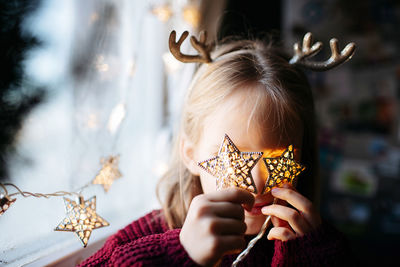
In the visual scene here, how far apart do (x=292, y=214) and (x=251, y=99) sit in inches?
10.7

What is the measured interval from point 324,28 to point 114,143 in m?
1.51

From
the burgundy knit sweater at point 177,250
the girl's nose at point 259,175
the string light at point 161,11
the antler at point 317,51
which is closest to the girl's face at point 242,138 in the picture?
the girl's nose at point 259,175

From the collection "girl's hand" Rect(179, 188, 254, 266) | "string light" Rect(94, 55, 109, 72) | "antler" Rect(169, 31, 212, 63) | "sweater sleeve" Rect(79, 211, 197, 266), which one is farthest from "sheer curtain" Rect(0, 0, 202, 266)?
"girl's hand" Rect(179, 188, 254, 266)

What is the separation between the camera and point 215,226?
1.56 ft

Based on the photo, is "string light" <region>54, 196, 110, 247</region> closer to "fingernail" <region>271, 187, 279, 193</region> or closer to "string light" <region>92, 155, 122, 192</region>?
"string light" <region>92, 155, 122, 192</region>

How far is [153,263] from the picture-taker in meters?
0.51

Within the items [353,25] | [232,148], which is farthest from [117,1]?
[353,25]

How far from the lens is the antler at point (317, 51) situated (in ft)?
2.16

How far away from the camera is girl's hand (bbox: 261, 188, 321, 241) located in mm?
591

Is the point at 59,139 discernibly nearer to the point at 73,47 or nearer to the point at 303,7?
the point at 73,47

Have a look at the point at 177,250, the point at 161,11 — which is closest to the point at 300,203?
the point at 177,250

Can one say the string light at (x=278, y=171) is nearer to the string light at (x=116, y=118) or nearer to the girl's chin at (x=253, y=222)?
the girl's chin at (x=253, y=222)

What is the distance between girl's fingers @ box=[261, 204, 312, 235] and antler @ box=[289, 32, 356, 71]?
37cm

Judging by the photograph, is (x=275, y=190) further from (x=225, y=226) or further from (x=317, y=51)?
(x=317, y=51)
